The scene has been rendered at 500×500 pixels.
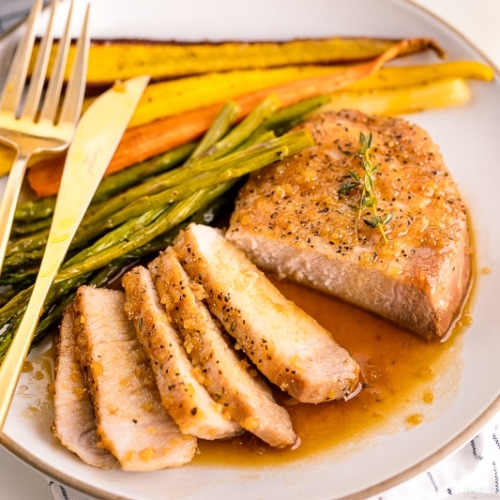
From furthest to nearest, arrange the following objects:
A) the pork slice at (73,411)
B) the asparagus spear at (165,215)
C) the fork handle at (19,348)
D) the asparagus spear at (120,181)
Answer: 1. the asparagus spear at (120,181)
2. the asparagus spear at (165,215)
3. the pork slice at (73,411)
4. the fork handle at (19,348)

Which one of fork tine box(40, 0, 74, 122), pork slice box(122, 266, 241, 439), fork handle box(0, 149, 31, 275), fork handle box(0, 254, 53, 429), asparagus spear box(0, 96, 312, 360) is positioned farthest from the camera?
fork tine box(40, 0, 74, 122)

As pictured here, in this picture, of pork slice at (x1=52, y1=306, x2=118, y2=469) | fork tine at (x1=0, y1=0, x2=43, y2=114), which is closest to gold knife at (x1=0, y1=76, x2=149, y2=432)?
pork slice at (x1=52, y1=306, x2=118, y2=469)

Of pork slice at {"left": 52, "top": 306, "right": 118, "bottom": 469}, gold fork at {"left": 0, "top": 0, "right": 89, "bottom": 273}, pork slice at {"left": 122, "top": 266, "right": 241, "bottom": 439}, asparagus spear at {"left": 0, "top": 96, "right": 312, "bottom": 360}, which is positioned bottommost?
pork slice at {"left": 52, "top": 306, "right": 118, "bottom": 469}

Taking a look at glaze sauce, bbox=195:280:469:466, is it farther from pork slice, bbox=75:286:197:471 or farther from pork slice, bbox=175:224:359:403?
pork slice, bbox=75:286:197:471

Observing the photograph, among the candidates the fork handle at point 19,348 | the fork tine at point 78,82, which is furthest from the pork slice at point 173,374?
the fork tine at point 78,82

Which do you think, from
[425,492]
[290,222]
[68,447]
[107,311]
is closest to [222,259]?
[290,222]

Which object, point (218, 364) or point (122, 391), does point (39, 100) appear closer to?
point (122, 391)

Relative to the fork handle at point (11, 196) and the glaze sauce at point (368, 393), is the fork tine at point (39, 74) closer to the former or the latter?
the fork handle at point (11, 196)
